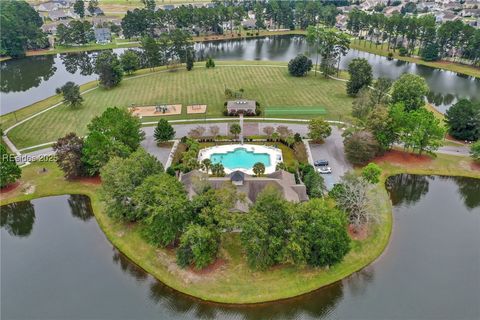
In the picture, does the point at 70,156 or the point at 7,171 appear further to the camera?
the point at 70,156

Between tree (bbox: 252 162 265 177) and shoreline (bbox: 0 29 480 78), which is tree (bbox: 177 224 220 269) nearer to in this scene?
tree (bbox: 252 162 265 177)

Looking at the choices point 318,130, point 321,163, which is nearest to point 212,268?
point 321,163

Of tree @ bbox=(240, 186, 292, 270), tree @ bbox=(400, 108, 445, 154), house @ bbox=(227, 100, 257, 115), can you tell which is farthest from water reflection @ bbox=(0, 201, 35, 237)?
tree @ bbox=(400, 108, 445, 154)

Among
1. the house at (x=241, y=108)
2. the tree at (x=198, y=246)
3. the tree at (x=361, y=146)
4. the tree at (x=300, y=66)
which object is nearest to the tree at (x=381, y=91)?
the tree at (x=361, y=146)

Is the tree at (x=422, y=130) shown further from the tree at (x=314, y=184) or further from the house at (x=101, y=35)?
the house at (x=101, y=35)

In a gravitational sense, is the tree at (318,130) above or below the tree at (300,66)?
below

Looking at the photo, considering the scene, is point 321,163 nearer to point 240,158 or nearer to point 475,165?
point 240,158
